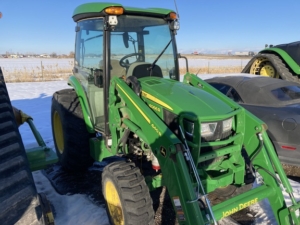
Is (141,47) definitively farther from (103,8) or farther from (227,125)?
(227,125)

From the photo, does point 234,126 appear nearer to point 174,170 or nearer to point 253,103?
point 174,170

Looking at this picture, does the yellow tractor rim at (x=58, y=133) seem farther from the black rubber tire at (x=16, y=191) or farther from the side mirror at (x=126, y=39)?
the black rubber tire at (x=16, y=191)

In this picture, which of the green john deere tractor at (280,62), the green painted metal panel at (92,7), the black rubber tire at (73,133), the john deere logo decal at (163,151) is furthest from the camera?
the green john deere tractor at (280,62)

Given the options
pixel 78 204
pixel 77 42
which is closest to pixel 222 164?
pixel 78 204

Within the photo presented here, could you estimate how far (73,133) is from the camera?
13.1ft

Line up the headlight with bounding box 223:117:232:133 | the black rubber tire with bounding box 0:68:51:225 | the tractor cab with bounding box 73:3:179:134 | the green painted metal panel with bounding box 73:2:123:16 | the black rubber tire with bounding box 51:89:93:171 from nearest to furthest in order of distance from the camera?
the black rubber tire with bounding box 0:68:51:225 → the headlight with bounding box 223:117:232:133 → the green painted metal panel with bounding box 73:2:123:16 → the tractor cab with bounding box 73:3:179:134 → the black rubber tire with bounding box 51:89:93:171

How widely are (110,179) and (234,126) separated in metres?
1.42

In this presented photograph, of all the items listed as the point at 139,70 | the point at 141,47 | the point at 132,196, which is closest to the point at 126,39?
the point at 141,47

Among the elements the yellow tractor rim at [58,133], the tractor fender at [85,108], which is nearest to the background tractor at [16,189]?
the tractor fender at [85,108]

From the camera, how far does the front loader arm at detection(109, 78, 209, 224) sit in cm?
224

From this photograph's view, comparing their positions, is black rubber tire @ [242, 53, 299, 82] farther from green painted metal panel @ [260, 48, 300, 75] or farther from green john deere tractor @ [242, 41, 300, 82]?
green painted metal panel @ [260, 48, 300, 75]

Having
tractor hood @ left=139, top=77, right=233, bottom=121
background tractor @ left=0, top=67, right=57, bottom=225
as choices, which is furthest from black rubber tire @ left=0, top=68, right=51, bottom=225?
tractor hood @ left=139, top=77, right=233, bottom=121

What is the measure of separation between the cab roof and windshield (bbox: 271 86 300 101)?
7.47ft

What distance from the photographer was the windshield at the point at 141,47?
3458mm
